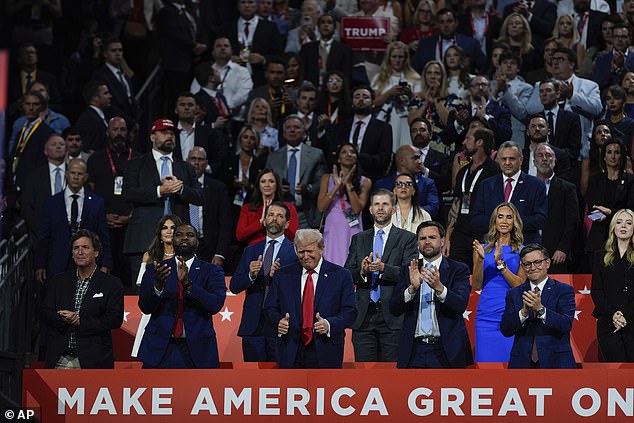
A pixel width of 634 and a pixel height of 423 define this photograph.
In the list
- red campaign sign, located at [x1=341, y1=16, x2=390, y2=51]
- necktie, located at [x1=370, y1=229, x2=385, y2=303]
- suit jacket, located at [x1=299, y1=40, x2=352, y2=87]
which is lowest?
necktie, located at [x1=370, y1=229, x2=385, y2=303]

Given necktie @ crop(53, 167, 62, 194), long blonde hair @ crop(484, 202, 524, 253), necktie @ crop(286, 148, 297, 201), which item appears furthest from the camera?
necktie @ crop(286, 148, 297, 201)

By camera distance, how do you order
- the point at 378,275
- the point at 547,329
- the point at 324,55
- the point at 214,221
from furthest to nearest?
1. the point at 324,55
2. the point at 214,221
3. the point at 378,275
4. the point at 547,329

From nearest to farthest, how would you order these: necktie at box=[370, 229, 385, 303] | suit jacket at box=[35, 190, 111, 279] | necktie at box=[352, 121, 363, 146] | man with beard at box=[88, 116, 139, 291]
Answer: necktie at box=[370, 229, 385, 303]
suit jacket at box=[35, 190, 111, 279]
man with beard at box=[88, 116, 139, 291]
necktie at box=[352, 121, 363, 146]

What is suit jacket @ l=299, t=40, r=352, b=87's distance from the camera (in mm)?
17297

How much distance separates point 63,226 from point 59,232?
71 millimetres

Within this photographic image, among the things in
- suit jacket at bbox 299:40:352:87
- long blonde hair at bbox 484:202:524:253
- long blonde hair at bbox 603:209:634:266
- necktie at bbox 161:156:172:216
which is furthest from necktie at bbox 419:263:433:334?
suit jacket at bbox 299:40:352:87

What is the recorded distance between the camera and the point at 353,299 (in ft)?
34.8

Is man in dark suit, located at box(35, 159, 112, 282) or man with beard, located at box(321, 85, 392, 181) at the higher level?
man with beard, located at box(321, 85, 392, 181)

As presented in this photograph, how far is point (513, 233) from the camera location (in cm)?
1185

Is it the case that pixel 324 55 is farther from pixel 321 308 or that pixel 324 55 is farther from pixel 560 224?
pixel 321 308

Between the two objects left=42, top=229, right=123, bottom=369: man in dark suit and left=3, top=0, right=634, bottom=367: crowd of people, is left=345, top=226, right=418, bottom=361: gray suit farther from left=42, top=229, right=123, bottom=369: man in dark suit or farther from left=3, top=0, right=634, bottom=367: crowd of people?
left=42, top=229, right=123, bottom=369: man in dark suit

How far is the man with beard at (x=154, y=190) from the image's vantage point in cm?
1287

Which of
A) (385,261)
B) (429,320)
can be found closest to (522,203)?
(385,261)

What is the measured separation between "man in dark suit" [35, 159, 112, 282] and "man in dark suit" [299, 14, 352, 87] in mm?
4804
